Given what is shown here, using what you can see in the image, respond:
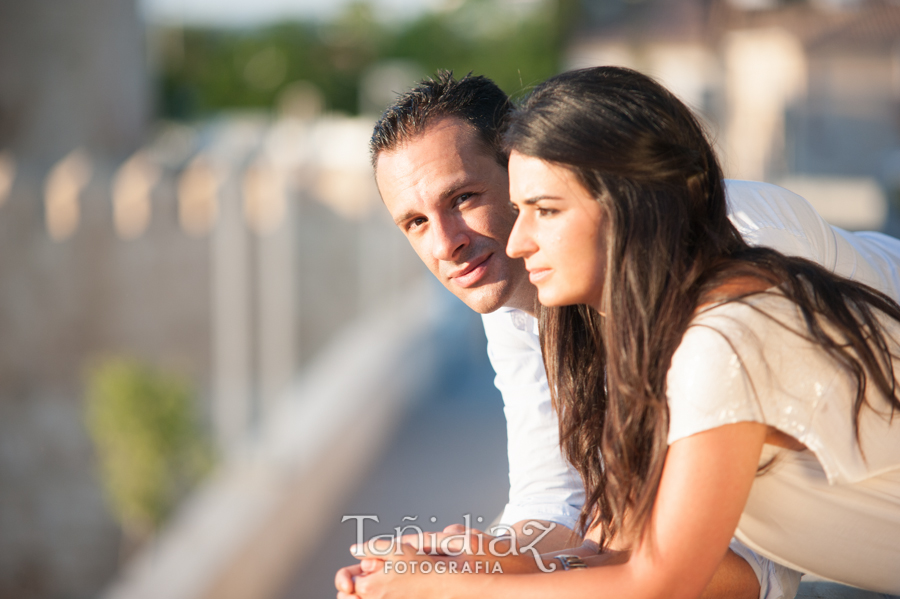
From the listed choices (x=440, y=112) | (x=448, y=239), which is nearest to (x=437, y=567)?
(x=448, y=239)

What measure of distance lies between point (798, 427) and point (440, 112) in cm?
100

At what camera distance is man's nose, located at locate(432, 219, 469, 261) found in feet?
5.84

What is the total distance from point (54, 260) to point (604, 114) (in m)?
19.6

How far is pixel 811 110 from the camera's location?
1277 cm

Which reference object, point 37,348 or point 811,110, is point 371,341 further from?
point 37,348

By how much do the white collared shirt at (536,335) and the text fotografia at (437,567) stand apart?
1.21 ft

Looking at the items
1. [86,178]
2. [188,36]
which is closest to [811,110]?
[86,178]

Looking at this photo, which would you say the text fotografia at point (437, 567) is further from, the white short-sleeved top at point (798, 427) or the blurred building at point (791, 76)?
the blurred building at point (791, 76)

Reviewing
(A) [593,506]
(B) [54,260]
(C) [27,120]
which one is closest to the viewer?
(A) [593,506]

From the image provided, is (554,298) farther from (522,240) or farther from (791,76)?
(791,76)

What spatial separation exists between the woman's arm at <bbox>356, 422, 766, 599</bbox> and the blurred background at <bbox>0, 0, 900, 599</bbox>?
2.42 ft

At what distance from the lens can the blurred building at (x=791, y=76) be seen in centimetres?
774

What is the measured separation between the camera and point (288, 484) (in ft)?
19.9

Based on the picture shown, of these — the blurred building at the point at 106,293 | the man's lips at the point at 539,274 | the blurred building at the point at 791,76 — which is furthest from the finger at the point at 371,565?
the blurred building at the point at 106,293
